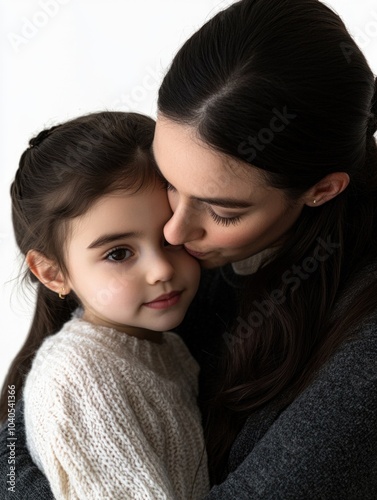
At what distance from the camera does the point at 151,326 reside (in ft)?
4.04

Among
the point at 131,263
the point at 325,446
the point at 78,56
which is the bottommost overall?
the point at 325,446

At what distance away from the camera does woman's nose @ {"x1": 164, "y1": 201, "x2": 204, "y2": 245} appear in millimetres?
1107

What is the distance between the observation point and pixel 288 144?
103 centimetres

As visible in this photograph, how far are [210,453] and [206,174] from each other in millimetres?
502

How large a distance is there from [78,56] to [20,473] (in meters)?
1.30

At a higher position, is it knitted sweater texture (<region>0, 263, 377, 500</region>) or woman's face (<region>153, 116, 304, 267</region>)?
woman's face (<region>153, 116, 304, 267</region>)

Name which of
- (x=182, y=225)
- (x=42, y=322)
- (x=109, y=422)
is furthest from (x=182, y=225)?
(x=42, y=322)

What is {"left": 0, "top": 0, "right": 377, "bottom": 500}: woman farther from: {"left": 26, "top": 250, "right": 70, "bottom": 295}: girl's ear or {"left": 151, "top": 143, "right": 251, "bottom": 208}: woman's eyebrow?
{"left": 26, "top": 250, "right": 70, "bottom": 295}: girl's ear

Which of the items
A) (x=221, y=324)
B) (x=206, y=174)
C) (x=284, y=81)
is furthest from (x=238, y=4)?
(x=221, y=324)

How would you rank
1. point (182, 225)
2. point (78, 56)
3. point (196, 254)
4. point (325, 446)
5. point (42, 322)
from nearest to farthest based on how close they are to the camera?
point (325, 446)
point (182, 225)
point (196, 254)
point (42, 322)
point (78, 56)

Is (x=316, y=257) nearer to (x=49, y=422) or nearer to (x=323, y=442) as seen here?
(x=323, y=442)

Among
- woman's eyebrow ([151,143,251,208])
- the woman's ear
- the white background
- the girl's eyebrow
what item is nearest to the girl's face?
the girl's eyebrow

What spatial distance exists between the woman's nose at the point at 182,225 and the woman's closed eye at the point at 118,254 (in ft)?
0.30

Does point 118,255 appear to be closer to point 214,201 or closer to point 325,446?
point 214,201
